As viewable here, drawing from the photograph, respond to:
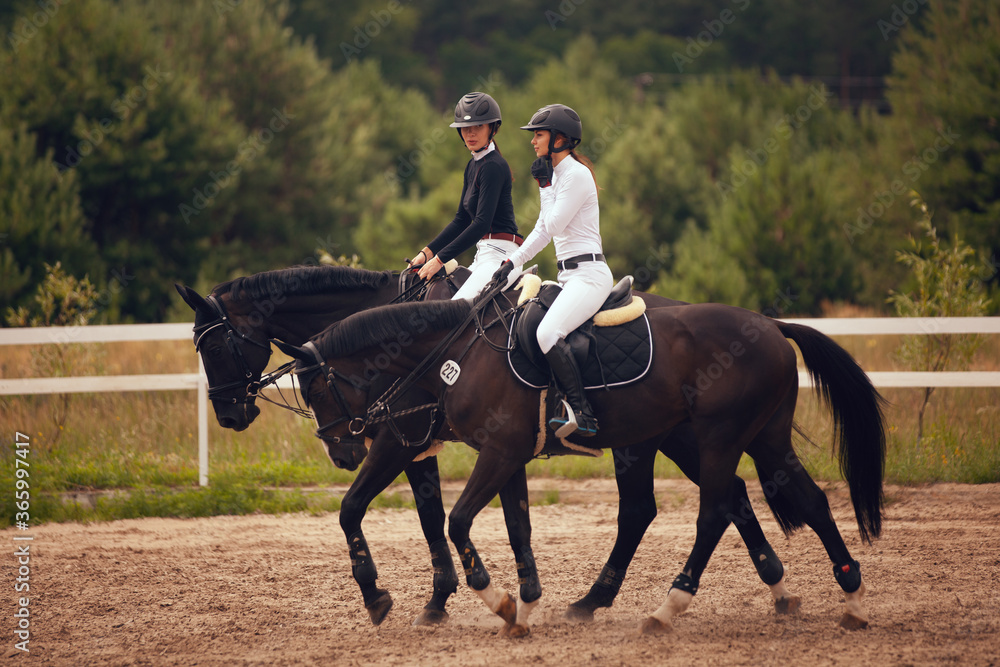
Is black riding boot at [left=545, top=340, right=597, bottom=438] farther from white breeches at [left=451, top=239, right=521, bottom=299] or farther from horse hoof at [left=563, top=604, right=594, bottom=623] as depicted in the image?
horse hoof at [left=563, top=604, right=594, bottom=623]

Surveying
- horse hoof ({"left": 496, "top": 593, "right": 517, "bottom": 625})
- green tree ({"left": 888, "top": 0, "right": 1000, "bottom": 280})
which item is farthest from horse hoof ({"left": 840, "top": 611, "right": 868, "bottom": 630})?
green tree ({"left": 888, "top": 0, "right": 1000, "bottom": 280})

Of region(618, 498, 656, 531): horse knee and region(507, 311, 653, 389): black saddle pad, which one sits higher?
region(507, 311, 653, 389): black saddle pad

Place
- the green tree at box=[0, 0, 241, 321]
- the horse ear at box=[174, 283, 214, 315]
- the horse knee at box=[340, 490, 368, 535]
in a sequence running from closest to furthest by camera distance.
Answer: the horse knee at box=[340, 490, 368, 535], the horse ear at box=[174, 283, 214, 315], the green tree at box=[0, 0, 241, 321]

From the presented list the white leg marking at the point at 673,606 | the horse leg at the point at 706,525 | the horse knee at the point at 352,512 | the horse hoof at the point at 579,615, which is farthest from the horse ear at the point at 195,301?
the white leg marking at the point at 673,606

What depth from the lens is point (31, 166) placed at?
17672 mm

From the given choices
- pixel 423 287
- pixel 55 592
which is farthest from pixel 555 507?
pixel 55 592

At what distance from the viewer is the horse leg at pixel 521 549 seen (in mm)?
4824

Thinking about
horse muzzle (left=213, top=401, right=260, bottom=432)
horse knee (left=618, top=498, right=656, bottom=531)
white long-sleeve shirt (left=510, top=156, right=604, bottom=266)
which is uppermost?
white long-sleeve shirt (left=510, top=156, right=604, bottom=266)

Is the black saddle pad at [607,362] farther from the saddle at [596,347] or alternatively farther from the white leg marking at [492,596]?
the white leg marking at [492,596]

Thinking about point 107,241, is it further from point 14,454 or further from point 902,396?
point 902,396

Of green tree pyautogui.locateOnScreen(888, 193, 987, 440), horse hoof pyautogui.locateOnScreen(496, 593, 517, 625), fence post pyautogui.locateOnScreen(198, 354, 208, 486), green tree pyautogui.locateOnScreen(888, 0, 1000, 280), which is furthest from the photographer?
green tree pyautogui.locateOnScreen(888, 0, 1000, 280)

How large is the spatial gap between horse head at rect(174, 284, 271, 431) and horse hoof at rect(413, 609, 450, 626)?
169cm

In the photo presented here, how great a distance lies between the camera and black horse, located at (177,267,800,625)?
16.6 ft

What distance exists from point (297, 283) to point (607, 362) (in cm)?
220
